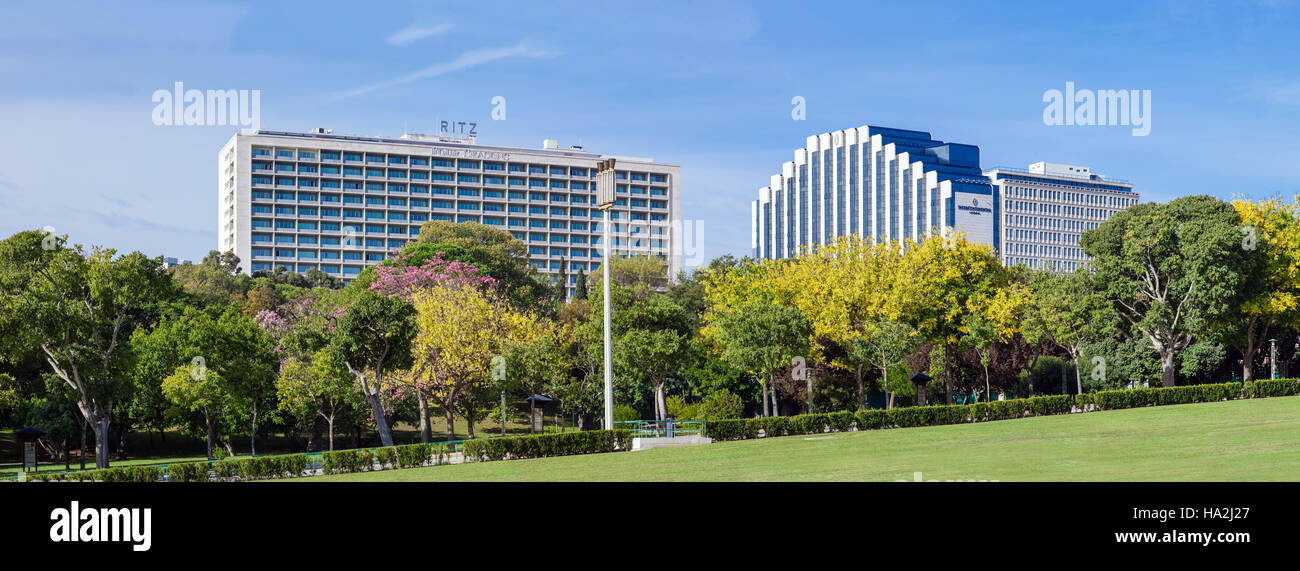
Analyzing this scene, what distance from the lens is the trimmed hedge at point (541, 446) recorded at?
35312mm

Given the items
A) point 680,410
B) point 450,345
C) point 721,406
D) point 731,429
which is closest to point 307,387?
point 450,345

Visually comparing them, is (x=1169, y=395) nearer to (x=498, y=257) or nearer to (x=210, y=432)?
(x=210, y=432)

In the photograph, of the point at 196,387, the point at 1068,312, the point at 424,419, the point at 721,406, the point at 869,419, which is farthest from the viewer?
the point at 721,406

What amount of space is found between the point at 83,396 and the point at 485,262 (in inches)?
2150

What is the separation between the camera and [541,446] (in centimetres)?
3578

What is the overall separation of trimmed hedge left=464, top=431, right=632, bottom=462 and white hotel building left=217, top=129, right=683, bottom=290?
142 meters

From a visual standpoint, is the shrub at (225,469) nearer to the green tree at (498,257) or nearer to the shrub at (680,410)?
the shrub at (680,410)

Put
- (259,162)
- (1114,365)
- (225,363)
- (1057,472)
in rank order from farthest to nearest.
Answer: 1. (259,162)
2. (1114,365)
3. (225,363)
4. (1057,472)

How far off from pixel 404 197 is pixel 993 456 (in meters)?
160

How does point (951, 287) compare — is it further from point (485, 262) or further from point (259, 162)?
point (259, 162)

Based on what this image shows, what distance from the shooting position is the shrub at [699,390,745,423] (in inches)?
2388

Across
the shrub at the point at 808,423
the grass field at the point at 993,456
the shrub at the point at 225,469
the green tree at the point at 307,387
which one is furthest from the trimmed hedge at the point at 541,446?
the green tree at the point at 307,387
